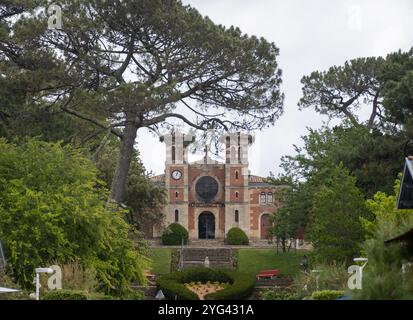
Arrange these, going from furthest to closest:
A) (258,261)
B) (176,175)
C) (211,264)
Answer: (176,175)
(211,264)
(258,261)

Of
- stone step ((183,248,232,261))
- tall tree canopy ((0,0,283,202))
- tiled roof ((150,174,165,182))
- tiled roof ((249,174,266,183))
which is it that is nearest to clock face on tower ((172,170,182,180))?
tiled roof ((150,174,165,182))

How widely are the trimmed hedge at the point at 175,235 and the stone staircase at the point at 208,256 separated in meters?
5.08

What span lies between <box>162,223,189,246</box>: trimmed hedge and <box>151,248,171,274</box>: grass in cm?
578

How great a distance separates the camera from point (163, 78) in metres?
32.7

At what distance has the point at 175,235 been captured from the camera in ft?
210

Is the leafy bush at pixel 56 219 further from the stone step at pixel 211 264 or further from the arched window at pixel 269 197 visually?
the arched window at pixel 269 197

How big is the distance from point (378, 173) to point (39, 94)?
13.8 m

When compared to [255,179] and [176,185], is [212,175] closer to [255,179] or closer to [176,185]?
[176,185]

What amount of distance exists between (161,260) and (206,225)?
15530 mm

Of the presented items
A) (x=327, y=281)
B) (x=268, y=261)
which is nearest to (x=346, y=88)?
(x=268, y=261)

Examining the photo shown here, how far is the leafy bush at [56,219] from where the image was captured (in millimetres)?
26969

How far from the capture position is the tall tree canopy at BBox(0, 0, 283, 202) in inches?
→ 1220
